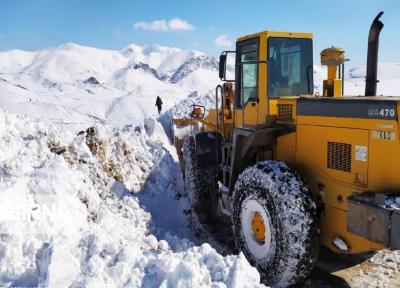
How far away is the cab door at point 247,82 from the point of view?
6.14 meters

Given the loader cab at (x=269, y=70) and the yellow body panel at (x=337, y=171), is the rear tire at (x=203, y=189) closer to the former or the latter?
the loader cab at (x=269, y=70)

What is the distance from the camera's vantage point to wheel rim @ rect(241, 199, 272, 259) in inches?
203

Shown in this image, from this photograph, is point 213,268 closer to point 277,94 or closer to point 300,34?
point 277,94

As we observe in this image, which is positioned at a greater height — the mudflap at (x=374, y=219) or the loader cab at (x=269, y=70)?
the loader cab at (x=269, y=70)

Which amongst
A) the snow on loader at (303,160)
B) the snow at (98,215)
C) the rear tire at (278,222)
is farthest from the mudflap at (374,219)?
the snow at (98,215)

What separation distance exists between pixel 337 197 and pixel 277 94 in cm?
177

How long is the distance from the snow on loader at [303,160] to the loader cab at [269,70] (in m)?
0.01

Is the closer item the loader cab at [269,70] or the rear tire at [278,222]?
the rear tire at [278,222]

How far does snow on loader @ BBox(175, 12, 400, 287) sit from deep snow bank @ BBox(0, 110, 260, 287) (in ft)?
3.68

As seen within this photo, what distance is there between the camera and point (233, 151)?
625 cm

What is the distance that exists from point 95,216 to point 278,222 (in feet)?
10.2

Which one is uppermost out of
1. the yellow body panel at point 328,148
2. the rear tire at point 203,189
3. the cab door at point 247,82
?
the cab door at point 247,82

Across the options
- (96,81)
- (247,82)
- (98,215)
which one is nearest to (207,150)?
(247,82)

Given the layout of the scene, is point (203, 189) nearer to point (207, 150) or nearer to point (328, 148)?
point (207, 150)
